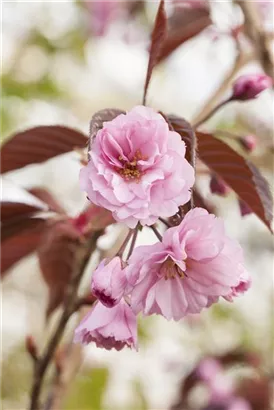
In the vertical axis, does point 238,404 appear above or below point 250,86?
below

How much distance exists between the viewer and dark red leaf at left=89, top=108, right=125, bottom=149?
24.6 inches

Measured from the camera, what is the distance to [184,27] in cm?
105

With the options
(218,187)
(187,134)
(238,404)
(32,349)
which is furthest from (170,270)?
(238,404)

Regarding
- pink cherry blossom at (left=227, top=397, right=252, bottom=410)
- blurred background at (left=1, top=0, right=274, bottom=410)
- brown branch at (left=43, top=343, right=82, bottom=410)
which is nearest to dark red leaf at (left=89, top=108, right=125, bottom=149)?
brown branch at (left=43, top=343, right=82, bottom=410)

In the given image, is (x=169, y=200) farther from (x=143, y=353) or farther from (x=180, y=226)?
(x=143, y=353)

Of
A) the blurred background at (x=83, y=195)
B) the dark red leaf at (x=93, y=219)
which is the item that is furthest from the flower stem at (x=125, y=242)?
the blurred background at (x=83, y=195)

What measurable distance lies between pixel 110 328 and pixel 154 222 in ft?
0.41

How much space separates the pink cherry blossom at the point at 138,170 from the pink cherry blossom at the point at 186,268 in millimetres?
27

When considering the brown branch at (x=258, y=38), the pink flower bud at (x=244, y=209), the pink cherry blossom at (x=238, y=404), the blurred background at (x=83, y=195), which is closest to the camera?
the pink flower bud at (x=244, y=209)

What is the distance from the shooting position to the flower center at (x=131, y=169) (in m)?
0.65

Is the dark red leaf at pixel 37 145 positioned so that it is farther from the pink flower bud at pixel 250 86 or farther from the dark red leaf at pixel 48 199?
the pink flower bud at pixel 250 86

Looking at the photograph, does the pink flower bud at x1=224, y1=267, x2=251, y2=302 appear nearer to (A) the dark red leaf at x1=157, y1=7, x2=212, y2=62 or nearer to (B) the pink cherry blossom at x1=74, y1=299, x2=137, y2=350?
(B) the pink cherry blossom at x1=74, y1=299, x2=137, y2=350

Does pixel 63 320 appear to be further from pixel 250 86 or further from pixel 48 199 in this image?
pixel 250 86

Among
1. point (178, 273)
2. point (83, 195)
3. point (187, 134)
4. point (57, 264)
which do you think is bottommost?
point (83, 195)
